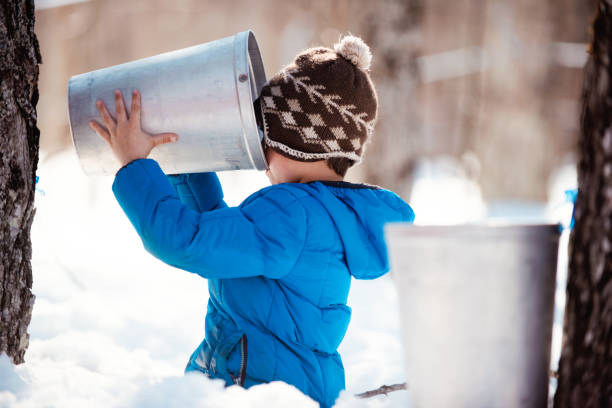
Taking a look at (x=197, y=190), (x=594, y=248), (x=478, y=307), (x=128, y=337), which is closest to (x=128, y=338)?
(x=128, y=337)

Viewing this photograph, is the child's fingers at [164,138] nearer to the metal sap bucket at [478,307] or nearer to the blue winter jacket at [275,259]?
the blue winter jacket at [275,259]

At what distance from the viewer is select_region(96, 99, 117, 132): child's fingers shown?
1.16 metres

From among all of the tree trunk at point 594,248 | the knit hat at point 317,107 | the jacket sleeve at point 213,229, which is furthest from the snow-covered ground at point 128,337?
the knit hat at point 317,107

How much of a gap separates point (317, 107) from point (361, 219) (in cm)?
26

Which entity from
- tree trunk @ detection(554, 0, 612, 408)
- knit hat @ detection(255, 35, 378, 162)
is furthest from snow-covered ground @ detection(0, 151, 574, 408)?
knit hat @ detection(255, 35, 378, 162)

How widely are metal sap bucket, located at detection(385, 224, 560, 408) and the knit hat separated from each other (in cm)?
43

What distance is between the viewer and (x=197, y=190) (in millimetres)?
1431

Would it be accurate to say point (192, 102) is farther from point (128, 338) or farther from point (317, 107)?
point (128, 338)

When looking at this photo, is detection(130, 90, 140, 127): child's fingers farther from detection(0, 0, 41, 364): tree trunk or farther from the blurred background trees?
the blurred background trees

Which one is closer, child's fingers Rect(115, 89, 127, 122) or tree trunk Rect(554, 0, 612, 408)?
tree trunk Rect(554, 0, 612, 408)

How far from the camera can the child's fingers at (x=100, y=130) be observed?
116 centimetres

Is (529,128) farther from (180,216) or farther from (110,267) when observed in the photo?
(180,216)

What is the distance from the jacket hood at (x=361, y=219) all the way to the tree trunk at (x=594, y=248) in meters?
0.47

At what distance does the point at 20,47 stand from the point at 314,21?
28.5 feet
